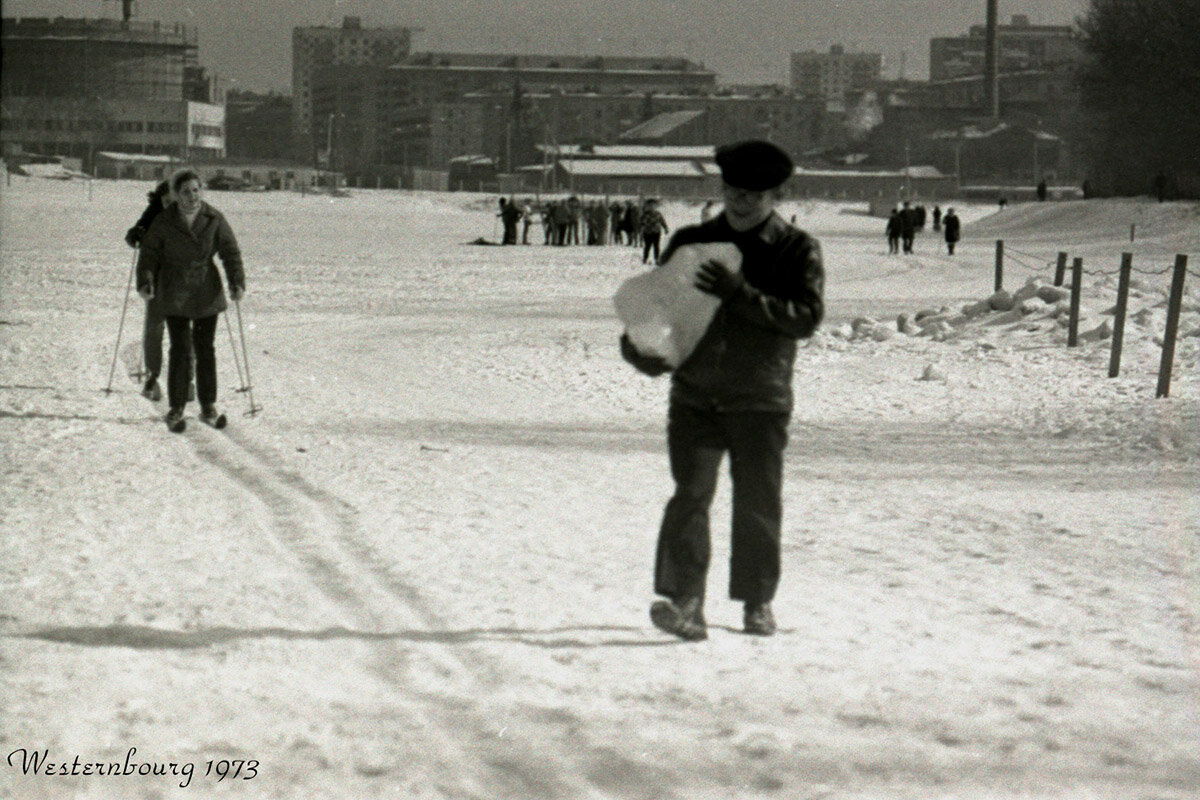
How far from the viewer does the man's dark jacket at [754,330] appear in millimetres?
5895

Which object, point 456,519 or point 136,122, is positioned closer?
point 456,519

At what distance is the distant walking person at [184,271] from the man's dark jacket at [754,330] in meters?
5.63

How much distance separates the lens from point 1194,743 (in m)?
5.02

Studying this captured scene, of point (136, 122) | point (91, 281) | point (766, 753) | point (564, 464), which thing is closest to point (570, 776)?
point (766, 753)

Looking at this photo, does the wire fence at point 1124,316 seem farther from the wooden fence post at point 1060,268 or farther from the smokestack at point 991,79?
the smokestack at point 991,79

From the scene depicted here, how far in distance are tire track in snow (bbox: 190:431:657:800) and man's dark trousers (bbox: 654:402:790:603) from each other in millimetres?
679

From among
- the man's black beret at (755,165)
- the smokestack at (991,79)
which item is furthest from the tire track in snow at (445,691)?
the smokestack at (991,79)

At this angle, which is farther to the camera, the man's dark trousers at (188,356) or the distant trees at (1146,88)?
the distant trees at (1146,88)

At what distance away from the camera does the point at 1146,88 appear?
61688mm

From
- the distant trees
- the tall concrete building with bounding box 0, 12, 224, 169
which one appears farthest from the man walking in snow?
the tall concrete building with bounding box 0, 12, 224, 169

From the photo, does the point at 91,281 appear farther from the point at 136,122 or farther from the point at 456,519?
the point at 136,122

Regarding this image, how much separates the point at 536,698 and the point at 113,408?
312 inches

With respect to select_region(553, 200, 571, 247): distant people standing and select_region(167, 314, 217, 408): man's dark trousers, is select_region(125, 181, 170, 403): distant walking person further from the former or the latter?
select_region(553, 200, 571, 247): distant people standing

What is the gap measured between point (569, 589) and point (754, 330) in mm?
1496
